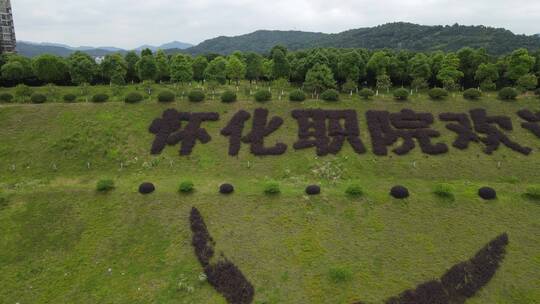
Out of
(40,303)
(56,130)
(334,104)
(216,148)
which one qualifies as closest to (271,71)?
(334,104)

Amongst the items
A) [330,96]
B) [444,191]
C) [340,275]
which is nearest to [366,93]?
[330,96]

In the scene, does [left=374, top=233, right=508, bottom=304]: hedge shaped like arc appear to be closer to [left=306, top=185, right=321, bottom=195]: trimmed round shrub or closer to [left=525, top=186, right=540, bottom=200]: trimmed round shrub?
[left=525, top=186, right=540, bottom=200]: trimmed round shrub

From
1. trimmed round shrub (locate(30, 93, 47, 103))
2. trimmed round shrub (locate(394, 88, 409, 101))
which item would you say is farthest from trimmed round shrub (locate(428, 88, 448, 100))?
trimmed round shrub (locate(30, 93, 47, 103))

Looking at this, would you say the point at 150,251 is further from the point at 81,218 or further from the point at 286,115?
the point at 286,115

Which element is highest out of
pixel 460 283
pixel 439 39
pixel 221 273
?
pixel 439 39

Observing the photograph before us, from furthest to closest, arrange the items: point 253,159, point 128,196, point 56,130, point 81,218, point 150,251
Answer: point 56,130 → point 253,159 → point 128,196 → point 81,218 → point 150,251

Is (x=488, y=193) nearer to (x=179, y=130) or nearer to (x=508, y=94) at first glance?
(x=508, y=94)
